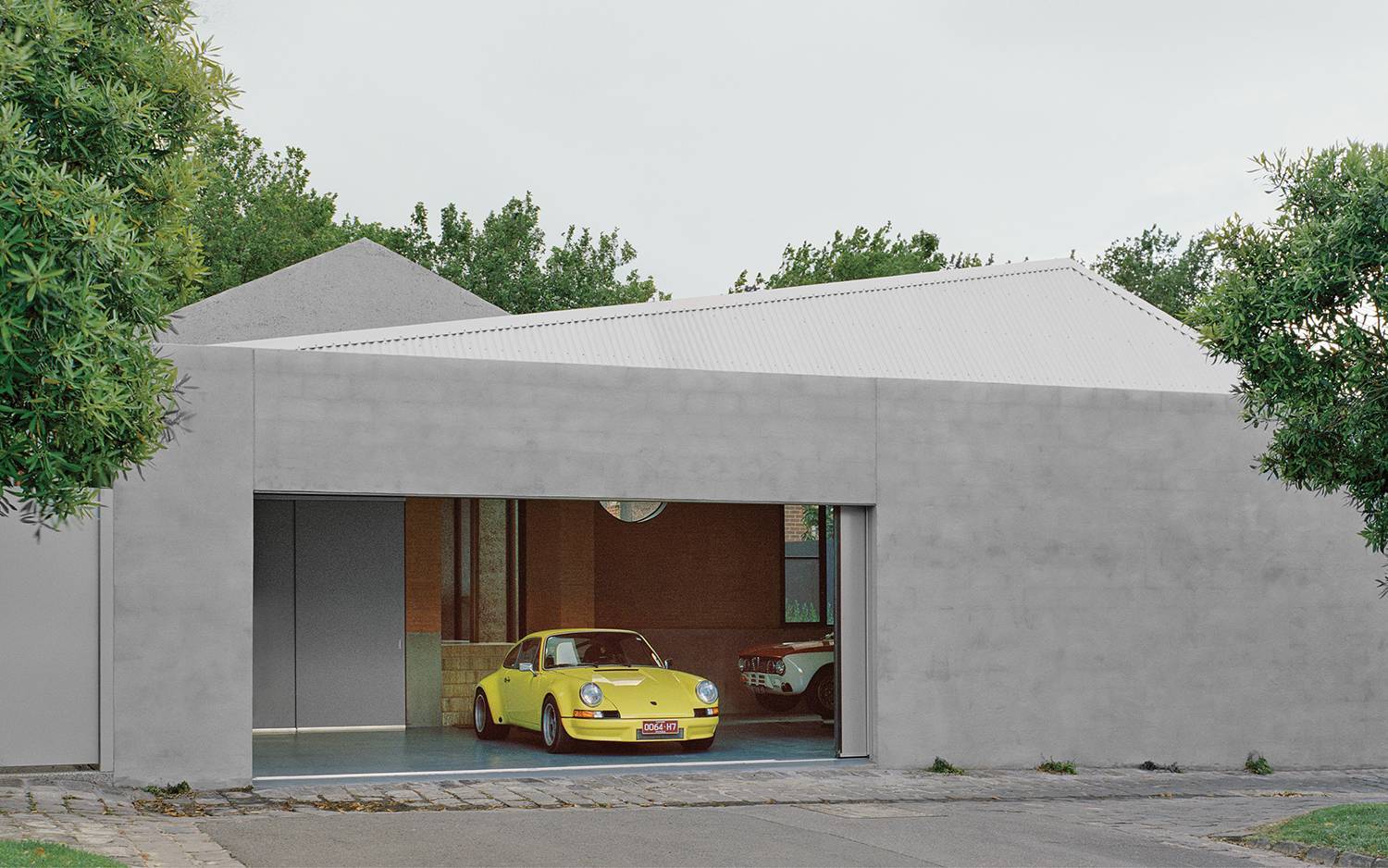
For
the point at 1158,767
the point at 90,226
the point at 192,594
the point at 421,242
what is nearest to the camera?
the point at 90,226

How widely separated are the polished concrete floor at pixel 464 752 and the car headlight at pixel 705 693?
55 cm

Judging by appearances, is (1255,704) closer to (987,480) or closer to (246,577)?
(987,480)

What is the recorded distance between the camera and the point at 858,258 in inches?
1893

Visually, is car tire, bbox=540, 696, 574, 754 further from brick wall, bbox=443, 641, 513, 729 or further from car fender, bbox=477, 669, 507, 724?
brick wall, bbox=443, 641, 513, 729

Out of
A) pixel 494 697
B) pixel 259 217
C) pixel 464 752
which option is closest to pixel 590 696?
pixel 464 752

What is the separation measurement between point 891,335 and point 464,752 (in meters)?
7.75

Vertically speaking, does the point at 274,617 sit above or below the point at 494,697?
above

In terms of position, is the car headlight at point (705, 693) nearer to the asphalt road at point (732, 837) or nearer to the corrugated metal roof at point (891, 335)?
the asphalt road at point (732, 837)

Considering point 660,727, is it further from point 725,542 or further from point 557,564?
point 725,542

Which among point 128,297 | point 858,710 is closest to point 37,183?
point 128,297

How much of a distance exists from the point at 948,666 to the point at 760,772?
2.30 m

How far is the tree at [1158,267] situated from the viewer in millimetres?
64312

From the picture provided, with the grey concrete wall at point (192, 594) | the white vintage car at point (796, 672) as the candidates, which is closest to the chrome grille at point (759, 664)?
the white vintage car at point (796, 672)

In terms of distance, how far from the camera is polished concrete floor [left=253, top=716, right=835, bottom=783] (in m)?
14.0
